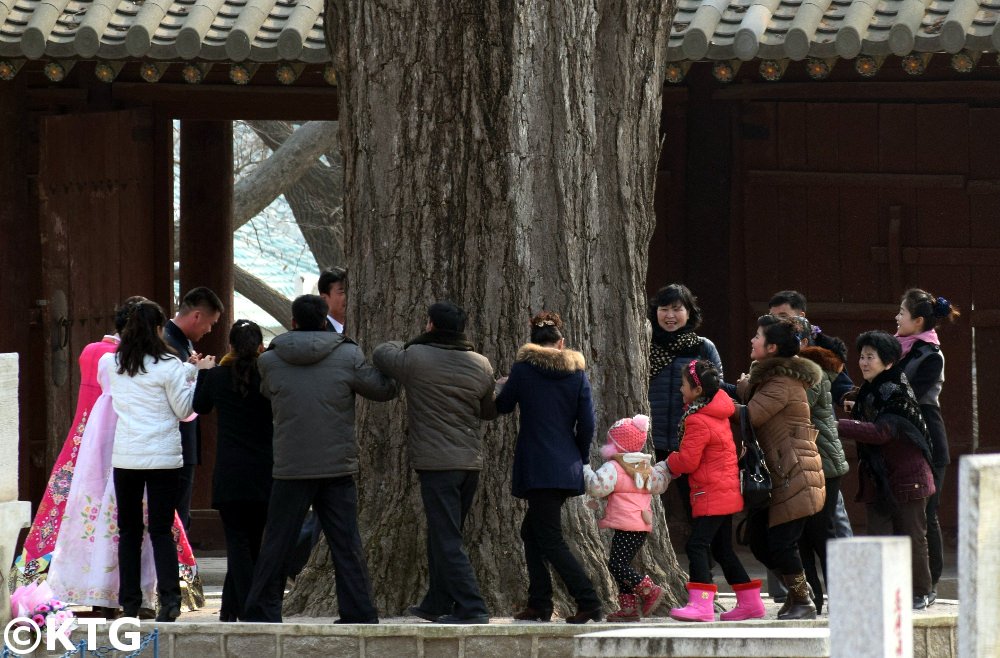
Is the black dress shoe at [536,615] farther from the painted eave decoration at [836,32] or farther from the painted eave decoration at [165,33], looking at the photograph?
the painted eave decoration at [165,33]

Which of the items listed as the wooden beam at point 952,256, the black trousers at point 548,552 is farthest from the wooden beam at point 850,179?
the black trousers at point 548,552

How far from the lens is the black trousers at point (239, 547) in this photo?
765cm

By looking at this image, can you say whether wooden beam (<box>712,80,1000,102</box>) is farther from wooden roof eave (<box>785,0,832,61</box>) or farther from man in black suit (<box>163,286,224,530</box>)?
man in black suit (<box>163,286,224,530</box>)

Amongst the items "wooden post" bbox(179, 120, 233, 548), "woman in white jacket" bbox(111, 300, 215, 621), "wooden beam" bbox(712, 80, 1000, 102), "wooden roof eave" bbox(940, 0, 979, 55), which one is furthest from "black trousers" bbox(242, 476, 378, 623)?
"wooden beam" bbox(712, 80, 1000, 102)

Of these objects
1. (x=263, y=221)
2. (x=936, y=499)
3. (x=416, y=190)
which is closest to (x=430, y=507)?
(x=416, y=190)

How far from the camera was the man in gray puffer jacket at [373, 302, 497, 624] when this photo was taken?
24.0ft

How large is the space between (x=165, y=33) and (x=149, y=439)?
311 centimetres

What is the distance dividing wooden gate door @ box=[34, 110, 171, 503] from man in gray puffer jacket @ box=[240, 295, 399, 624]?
3522mm

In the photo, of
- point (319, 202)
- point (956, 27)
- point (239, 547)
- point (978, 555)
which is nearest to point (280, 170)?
point (319, 202)

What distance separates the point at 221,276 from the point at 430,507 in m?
4.79

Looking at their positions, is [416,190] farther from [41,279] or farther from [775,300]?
[41,279]

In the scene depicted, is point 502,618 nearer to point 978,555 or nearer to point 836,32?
point 978,555

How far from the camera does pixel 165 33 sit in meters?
9.97

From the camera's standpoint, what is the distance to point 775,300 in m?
8.75
